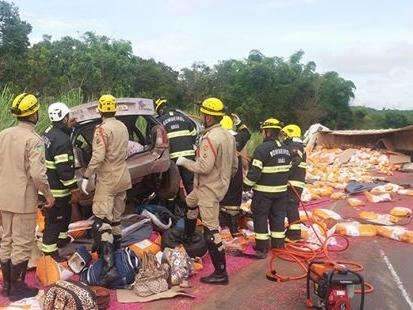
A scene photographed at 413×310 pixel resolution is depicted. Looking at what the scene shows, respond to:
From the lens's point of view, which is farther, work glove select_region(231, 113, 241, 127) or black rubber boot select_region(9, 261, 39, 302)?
work glove select_region(231, 113, 241, 127)

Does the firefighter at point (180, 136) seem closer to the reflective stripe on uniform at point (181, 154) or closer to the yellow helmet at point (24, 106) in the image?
the reflective stripe on uniform at point (181, 154)

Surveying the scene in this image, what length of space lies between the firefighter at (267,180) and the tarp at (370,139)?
49.6 feet

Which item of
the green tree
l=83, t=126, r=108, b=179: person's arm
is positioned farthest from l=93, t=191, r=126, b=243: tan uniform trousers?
the green tree

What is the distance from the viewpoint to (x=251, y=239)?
322 inches

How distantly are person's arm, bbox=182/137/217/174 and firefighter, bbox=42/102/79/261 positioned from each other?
144 centimetres

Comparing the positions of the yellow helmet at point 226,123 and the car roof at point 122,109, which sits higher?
the car roof at point 122,109

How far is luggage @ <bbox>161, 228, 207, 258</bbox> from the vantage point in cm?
695

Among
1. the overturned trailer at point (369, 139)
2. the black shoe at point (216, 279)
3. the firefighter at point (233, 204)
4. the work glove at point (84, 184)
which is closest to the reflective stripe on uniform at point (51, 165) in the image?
the work glove at point (84, 184)

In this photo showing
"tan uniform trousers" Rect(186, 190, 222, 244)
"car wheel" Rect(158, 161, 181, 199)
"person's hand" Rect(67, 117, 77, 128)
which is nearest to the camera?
"tan uniform trousers" Rect(186, 190, 222, 244)

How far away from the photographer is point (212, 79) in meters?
40.4

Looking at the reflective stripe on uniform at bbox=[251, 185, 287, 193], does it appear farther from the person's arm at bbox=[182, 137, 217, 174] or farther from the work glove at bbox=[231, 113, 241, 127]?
the work glove at bbox=[231, 113, 241, 127]

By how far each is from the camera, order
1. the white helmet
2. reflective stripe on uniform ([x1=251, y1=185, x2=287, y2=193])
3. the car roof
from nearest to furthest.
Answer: the white helmet, the car roof, reflective stripe on uniform ([x1=251, y1=185, x2=287, y2=193])

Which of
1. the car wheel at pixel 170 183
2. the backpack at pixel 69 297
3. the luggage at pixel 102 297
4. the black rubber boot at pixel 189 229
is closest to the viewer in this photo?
the backpack at pixel 69 297

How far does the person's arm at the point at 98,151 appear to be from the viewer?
6074mm
